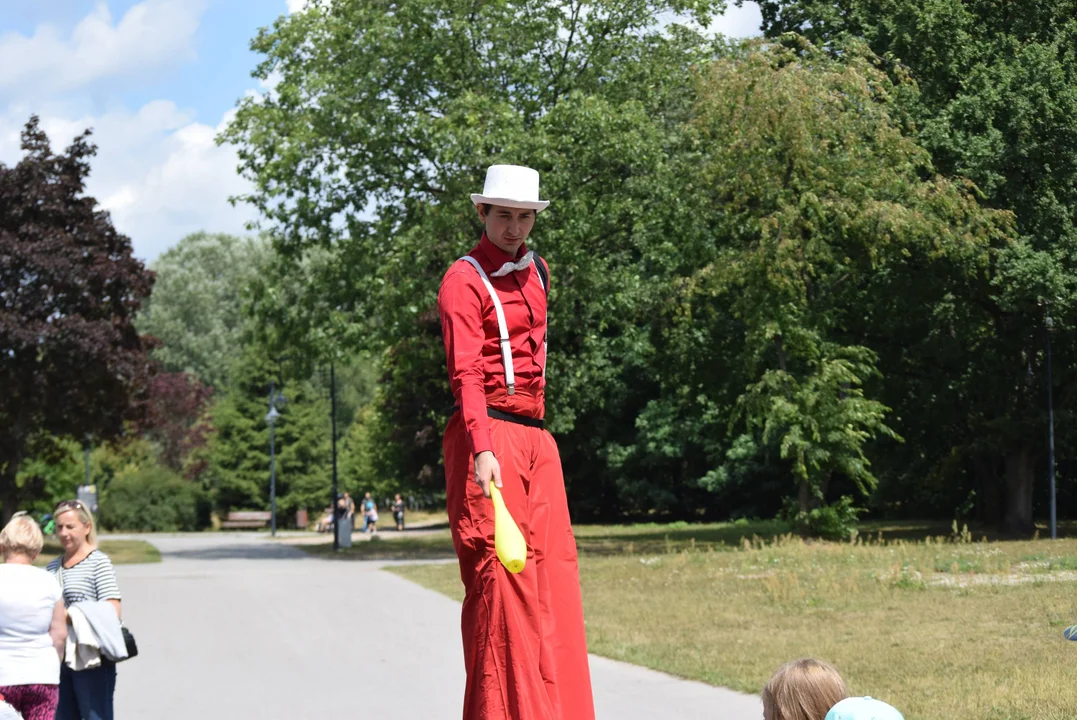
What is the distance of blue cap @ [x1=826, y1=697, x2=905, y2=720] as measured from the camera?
3.46 meters

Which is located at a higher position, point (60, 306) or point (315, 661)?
point (60, 306)

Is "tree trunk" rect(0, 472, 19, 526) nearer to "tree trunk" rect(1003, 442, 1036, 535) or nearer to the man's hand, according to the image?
"tree trunk" rect(1003, 442, 1036, 535)

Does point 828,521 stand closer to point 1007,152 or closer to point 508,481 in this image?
point 1007,152

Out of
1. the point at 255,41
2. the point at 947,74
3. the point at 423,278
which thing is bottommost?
the point at 423,278

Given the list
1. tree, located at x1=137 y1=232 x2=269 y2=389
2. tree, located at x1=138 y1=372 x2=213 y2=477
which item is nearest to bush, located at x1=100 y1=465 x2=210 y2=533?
tree, located at x1=138 y1=372 x2=213 y2=477

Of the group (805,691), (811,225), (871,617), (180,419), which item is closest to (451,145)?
(811,225)

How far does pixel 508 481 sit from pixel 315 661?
7507 millimetres

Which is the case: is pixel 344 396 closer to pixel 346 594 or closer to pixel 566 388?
pixel 566 388

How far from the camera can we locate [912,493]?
3859 cm

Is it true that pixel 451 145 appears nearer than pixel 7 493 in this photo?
Yes

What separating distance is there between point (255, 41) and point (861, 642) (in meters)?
25.8

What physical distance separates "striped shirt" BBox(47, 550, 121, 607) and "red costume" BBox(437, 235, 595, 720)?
2.55 metres

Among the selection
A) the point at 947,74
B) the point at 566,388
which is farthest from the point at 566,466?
the point at 947,74

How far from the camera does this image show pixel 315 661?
41.0ft
